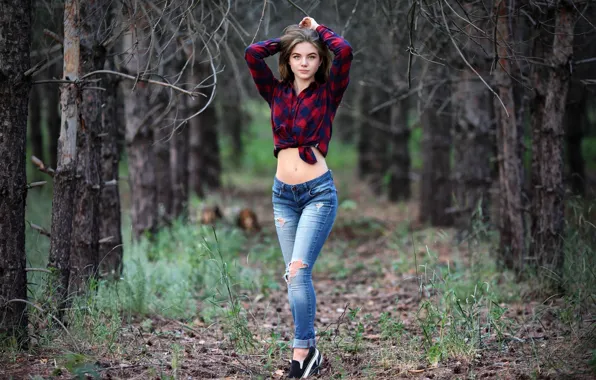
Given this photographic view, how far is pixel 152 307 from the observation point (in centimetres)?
611

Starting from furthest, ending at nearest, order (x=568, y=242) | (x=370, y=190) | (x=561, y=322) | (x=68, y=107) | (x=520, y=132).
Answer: (x=370, y=190) < (x=520, y=132) < (x=568, y=242) < (x=561, y=322) < (x=68, y=107)

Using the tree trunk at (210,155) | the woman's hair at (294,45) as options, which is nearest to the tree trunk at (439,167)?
the tree trunk at (210,155)

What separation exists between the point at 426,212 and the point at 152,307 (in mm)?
8547

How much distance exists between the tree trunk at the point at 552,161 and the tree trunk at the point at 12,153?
4.39 meters

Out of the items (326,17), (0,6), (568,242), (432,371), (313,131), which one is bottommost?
(432,371)

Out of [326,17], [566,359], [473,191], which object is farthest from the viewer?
[326,17]

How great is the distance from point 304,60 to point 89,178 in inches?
89.0

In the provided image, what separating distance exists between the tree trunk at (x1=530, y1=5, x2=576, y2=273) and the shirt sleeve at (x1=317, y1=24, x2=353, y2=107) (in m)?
2.50

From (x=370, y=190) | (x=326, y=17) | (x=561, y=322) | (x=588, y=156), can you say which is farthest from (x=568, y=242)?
(x=588, y=156)

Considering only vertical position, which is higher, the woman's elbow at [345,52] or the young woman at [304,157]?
the woman's elbow at [345,52]

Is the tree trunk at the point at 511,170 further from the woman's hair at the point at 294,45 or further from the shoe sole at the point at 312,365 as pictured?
the shoe sole at the point at 312,365

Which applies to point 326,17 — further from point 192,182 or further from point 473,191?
point 192,182

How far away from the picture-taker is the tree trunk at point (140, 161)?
9.06m

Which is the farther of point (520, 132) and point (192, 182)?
point (192, 182)
